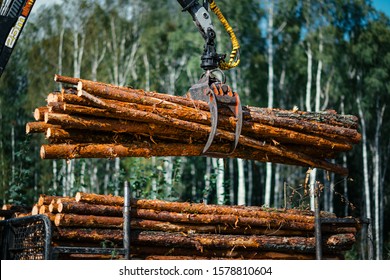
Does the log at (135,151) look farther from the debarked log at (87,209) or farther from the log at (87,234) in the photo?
the log at (87,234)

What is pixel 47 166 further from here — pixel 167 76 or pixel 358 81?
pixel 358 81

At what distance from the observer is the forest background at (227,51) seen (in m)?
28.9

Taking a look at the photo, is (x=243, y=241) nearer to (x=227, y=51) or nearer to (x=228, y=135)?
(x=228, y=135)

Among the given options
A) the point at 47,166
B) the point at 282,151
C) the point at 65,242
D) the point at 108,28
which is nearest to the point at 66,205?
the point at 65,242

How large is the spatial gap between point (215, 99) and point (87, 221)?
80.7 inches

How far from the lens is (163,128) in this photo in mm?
7992

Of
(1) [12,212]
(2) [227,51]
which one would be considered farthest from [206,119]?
(2) [227,51]

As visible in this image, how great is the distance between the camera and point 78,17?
30.0 m

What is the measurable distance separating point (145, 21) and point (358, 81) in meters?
9.97

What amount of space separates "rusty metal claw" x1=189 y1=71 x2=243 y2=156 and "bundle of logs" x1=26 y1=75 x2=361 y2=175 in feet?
0.26

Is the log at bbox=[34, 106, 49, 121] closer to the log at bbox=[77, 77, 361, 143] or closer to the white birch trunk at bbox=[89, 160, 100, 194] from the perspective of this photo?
the log at bbox=[77, 77, 361, 143]

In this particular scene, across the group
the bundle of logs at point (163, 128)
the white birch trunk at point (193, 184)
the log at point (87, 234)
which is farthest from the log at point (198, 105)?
the white birch trunk at point (193, 184)

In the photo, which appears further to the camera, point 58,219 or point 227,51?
point 227,51

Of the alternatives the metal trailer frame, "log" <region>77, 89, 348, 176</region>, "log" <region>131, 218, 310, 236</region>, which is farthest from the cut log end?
"log" <region>77, 89, 348, 176</region>
